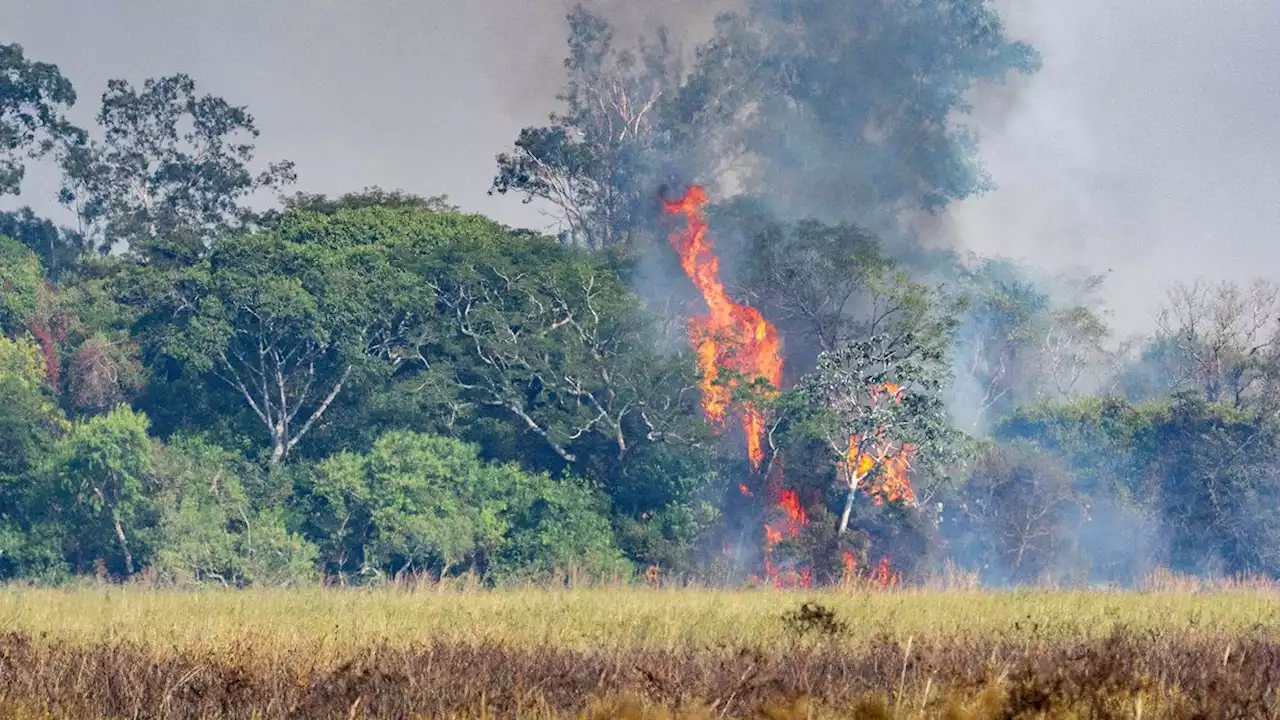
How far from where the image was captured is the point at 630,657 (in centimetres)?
1605

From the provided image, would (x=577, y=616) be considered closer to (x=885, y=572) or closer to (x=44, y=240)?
(x=885, y=572)

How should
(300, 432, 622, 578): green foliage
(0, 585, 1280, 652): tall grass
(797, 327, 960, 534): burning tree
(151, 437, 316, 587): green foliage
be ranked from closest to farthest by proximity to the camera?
(0, 585, 1280, 652): tall grass < (151, 437, 316, 587): green foliage < (300, 432, 622, 578): green foliage < (797, 327, 960, 534): burning tree

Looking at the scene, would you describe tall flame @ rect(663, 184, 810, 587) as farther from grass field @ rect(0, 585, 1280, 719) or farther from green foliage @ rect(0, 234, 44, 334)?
grass field @ rect(0, 585, 1280, 719)

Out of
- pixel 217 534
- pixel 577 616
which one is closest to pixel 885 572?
pixel 217 534

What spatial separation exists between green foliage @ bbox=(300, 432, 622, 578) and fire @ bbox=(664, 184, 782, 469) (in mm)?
3896

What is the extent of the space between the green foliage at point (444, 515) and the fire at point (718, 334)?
3.90 metres

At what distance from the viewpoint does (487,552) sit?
138ft

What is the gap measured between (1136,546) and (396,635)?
32289mm

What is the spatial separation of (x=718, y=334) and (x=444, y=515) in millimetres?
7928

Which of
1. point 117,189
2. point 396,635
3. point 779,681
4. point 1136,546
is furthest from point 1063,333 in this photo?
point 779,681

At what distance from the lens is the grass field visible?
11.9m

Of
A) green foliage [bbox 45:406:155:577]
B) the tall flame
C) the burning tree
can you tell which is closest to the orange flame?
the burning tree

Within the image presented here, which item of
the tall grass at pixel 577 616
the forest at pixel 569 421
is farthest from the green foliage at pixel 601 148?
the tall grass at pixel 577 616

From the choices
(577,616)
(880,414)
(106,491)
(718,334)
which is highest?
(718,334)
